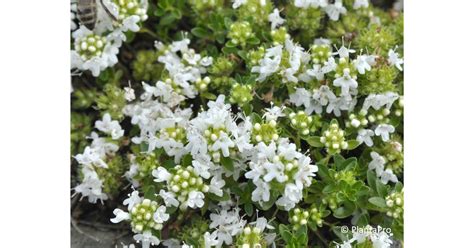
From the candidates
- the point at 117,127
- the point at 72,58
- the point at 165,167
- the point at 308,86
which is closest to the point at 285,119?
the point at 308,86

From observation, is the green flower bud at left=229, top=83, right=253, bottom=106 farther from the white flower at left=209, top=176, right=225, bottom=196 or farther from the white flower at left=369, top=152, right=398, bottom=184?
the white flower at left=369, top=152, right=398, bottom=184

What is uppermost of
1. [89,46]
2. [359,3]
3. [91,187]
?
[359,3]

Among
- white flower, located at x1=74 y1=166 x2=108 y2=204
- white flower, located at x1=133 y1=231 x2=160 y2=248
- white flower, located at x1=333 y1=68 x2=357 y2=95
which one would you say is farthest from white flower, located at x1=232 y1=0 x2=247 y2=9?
white flower, located at x1=133 y1=231 x2=160 y2=248

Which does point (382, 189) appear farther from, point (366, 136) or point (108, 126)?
point (108, 126)

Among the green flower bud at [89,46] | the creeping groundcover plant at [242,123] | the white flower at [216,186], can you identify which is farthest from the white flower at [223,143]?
the green flower bud at [89,46]

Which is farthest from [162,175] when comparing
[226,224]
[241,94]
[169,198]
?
[241,94]

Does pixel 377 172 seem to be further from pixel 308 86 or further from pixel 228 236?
pixel 228 236

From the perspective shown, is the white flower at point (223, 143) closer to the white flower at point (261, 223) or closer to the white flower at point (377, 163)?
the white flower at point (261, 223)
